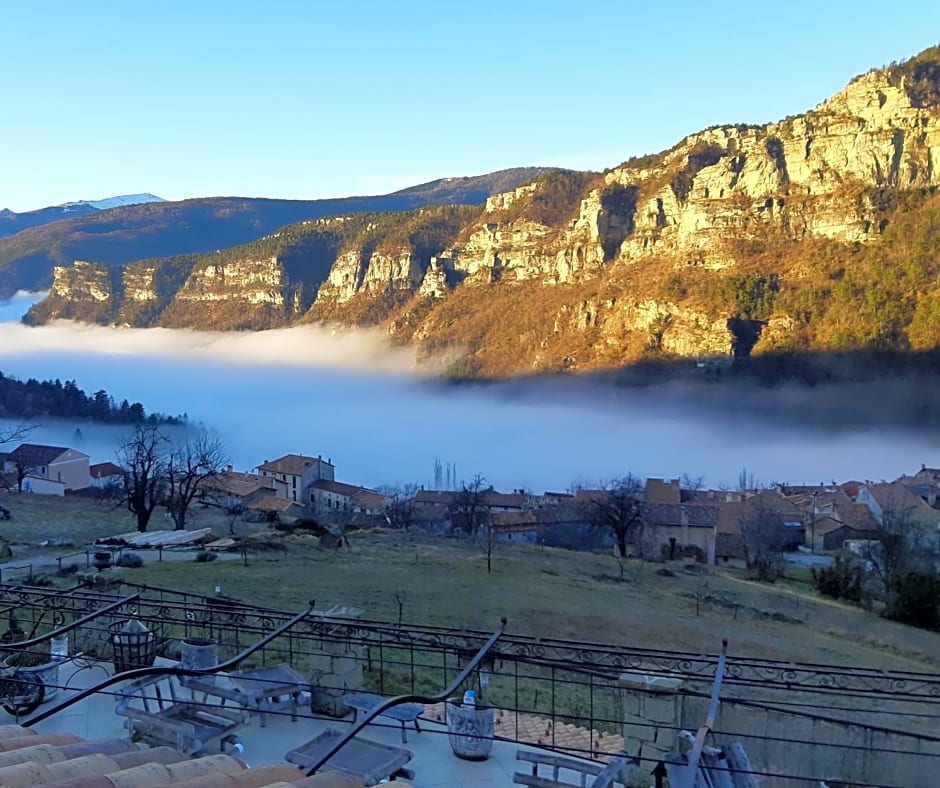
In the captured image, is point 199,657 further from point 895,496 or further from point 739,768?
point 895,496

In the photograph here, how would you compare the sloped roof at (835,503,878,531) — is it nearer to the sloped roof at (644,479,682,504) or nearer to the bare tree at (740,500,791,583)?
the bare tree at (740,500,791,583)

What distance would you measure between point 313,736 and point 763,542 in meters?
32.2

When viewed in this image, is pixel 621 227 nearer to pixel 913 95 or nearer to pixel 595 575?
pixel 913 95

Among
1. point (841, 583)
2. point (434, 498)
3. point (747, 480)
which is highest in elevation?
point (841, 583)

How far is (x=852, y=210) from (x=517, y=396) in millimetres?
52284

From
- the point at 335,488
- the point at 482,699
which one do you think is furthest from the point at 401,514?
the point at 482,699

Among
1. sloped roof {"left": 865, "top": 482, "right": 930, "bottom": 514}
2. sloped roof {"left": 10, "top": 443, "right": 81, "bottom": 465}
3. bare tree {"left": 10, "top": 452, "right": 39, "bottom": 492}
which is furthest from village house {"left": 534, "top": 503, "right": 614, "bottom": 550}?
bare tree {"left": 10, "top": 452, "right": 39, "bottom": 492}

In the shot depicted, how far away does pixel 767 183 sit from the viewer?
343 feet

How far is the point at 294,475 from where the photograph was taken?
56062mm

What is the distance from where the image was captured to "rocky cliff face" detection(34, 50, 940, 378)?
316ft

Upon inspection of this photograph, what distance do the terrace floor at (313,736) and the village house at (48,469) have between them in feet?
133

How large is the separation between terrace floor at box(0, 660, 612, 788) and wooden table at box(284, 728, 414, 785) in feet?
0.57

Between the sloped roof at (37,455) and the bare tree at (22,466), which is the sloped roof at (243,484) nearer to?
the sloped roof at (37,455)

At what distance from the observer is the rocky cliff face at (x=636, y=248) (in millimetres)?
96375
